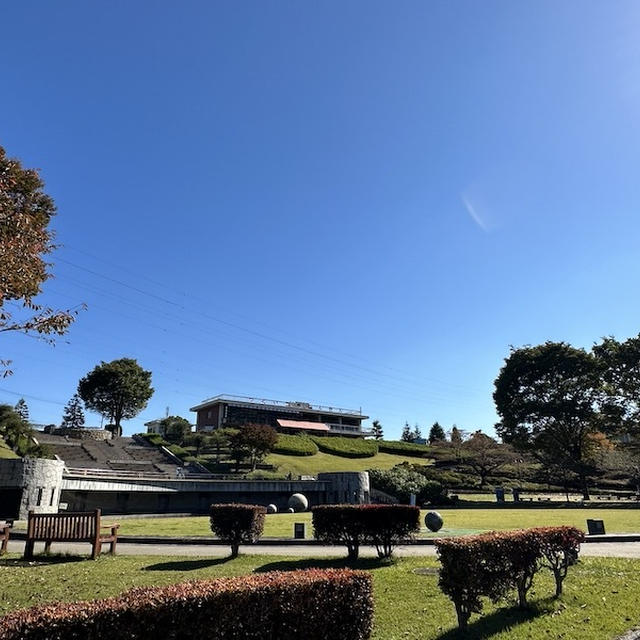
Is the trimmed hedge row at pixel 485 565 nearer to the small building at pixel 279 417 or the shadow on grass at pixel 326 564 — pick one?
the shadow on grass at pixel 326 564

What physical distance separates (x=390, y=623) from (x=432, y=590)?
1887 mm

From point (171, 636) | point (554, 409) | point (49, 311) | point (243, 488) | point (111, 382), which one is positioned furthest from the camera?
point (111, 382)

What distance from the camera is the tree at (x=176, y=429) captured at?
2554 inches

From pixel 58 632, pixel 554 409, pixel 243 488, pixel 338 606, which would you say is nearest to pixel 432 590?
pixel 338 606

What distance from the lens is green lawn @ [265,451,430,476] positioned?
50.5 metres

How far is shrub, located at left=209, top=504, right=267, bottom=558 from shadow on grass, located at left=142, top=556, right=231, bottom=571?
0.57m

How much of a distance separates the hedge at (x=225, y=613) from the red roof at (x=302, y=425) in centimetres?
7218

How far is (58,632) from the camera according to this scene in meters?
3.12

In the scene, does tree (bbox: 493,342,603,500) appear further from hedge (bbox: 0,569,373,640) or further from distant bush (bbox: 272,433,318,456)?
hedge (bbox: 0,569,373,640)

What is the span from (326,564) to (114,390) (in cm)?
6775

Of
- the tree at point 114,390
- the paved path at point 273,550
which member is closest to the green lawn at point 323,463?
the tree at point 114,390

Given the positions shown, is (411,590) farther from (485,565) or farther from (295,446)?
(295,446)

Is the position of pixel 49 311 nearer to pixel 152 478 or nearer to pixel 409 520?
pixel 409 520

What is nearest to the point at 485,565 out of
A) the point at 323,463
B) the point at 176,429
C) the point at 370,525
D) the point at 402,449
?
the point at 370,525
